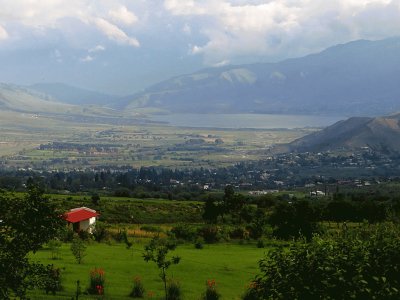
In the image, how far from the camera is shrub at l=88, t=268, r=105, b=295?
19.2 m

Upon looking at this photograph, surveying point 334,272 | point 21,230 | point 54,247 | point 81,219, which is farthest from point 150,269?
point 334,272

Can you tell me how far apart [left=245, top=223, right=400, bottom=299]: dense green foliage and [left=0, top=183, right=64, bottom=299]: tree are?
4.87 m

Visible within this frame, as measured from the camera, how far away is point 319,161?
19438 cm

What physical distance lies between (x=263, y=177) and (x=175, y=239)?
12899 centimetres

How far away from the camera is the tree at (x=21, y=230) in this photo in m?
12.4

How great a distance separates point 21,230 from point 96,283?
7296 millimetres

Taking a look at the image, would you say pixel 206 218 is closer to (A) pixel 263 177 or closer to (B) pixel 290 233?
(B) pixel 290 233

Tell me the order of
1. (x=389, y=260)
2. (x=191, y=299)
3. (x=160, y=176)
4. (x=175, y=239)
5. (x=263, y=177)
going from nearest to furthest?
1. (x=389, y=260)
2. (x=191, y=299)
3. (x=175, y=239)
4. (x=160, y=176)
5. (x=263, y=177)

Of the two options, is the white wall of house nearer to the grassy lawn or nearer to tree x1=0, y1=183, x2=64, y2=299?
the grassy lawn

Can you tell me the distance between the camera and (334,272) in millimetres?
11055

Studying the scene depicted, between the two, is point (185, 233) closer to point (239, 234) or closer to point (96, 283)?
point (239, 234)

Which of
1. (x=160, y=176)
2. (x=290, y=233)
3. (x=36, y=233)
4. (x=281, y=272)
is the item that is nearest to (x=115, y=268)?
(x=36, y=233)

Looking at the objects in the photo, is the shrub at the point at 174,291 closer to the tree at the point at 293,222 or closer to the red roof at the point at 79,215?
the tree at the point at 293,222

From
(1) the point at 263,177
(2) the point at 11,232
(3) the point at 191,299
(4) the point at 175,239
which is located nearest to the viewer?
(2) the point at 11,232
